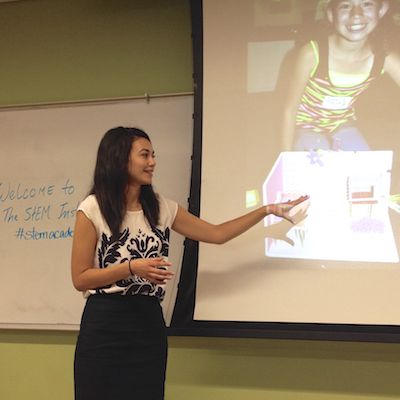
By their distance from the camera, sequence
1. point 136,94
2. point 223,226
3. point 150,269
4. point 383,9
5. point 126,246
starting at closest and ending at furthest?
point 150,269 < point 126,246 < point 223,226 < point 383,9 < point 136,94

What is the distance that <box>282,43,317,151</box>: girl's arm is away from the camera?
1.95 m

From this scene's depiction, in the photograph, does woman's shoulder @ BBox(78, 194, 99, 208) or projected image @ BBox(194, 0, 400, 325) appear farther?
projected image @ BBox(194, 0, 400, 325)

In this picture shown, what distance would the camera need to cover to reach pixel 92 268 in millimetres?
1458

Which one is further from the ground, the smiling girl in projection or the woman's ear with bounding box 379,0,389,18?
the woman's ear with bounding box 379,0,389,18

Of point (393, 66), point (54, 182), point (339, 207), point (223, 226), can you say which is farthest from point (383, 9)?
point (54, 182)

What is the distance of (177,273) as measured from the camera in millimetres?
2070

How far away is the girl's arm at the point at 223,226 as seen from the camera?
1.76 m

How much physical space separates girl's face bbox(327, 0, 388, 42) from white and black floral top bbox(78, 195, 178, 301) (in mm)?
1047

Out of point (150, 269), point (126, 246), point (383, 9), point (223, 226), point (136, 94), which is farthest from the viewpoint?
point (136, 94)

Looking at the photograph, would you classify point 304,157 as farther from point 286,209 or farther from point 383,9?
point 383,9

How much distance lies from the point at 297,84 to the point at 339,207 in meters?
0.49

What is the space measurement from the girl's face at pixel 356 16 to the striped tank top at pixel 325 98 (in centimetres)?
8

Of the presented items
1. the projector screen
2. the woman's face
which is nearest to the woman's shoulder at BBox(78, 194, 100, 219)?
the woman's face

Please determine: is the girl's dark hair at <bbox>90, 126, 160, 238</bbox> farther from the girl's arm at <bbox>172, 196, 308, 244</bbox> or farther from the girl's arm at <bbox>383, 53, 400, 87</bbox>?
the girl's arm at <bbox>383, 53, 400, 87</bbox>
